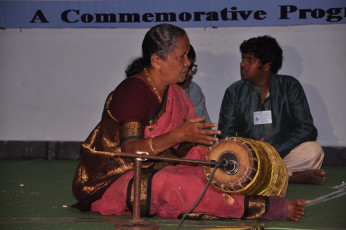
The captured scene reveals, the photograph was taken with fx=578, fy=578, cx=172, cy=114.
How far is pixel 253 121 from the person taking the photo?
22.2ft

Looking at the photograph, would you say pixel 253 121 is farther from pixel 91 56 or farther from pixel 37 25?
pixel 37 25

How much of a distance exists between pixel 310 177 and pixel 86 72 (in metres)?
3.98

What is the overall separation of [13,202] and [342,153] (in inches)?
194

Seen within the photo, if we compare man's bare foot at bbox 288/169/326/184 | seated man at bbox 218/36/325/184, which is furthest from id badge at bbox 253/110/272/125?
man's bare foot at bbox 288/169/326/184

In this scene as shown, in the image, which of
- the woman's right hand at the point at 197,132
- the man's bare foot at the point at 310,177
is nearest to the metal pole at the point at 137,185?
the woman's right hand at the point at 197,132

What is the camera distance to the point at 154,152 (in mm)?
3617

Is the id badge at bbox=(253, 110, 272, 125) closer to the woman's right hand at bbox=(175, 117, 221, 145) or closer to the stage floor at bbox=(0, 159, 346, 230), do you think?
the stage floor at bbox=(0, 159, 346, 230)

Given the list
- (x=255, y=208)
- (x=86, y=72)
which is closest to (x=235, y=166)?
(x=255, y=208)

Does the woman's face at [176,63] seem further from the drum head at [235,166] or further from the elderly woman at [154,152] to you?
the drum head at [235,166]

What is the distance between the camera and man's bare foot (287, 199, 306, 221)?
12.4 feet

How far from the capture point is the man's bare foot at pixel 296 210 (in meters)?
3.79

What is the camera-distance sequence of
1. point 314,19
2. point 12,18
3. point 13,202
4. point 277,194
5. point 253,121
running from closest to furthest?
point 277,194 → point 13,202 → point 253,121 → point 314,19 → point 12,18

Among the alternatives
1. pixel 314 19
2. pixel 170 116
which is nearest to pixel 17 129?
pixel 314 19

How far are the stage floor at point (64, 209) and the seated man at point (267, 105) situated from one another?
66 centimetres
